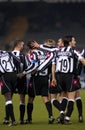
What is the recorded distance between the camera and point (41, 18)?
4434cm

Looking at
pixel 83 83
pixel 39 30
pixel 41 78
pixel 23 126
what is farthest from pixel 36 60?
pixel 39 30

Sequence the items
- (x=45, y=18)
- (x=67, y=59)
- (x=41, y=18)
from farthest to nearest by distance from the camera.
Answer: (x=45, y=18)
(x=41, y=18)
(x=67, y=59)

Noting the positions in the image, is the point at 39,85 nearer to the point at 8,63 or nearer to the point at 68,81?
the point at 68,81

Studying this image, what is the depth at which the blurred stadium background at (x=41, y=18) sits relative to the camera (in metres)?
43.1

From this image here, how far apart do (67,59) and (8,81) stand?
1.18m

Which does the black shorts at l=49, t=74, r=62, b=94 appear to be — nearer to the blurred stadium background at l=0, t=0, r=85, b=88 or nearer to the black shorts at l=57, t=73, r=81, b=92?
the black shorts at l=57, t=73, r=81, b=92

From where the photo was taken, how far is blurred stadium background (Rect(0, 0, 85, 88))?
1695 inches

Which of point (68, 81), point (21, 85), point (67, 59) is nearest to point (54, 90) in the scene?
point (68, 81)

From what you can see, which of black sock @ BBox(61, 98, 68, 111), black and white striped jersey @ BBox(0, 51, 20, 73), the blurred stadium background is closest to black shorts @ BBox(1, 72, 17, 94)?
black and white striped jersey @ BBox(0, 51, 20, 73)

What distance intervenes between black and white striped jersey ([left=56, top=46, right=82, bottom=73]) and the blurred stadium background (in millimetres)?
31260

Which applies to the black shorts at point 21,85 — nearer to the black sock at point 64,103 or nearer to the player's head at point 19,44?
the player's head at point 19,44

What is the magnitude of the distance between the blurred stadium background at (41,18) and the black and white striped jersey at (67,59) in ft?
103

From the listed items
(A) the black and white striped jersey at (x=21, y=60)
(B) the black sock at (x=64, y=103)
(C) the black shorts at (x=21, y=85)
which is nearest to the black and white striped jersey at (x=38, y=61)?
(A) the black and white striped jersey at (x=21, y=60)

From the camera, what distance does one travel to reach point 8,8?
4428cm
